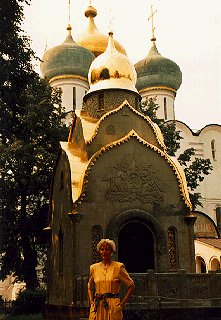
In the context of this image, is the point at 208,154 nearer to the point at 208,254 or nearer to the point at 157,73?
the point at 157,73

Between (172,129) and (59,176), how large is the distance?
10404 millimetres

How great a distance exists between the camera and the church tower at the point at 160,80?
32.3 metres

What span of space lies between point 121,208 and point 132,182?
33.0 inches

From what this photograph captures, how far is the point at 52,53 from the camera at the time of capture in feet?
101

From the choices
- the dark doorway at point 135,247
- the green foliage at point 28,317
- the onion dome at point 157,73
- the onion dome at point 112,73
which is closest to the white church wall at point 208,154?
the onion dome at point 157,73

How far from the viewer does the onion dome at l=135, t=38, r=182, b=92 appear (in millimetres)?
32250

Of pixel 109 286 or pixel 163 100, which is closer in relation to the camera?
pixel 109 286

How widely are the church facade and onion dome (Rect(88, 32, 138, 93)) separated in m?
0.03

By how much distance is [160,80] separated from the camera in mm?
32219

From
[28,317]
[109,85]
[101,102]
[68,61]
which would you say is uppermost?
[68,61]

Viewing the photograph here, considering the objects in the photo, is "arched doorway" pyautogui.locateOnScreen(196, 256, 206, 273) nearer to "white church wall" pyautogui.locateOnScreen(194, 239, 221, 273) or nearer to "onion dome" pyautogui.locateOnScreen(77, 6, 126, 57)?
"white church wall" pyautogui.locateOnScreen(194, 239, 221, 273)

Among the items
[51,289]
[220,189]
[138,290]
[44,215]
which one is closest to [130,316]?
[138,290]

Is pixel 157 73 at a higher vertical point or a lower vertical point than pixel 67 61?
higher

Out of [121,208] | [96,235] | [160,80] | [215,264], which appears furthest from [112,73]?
[160,80]
